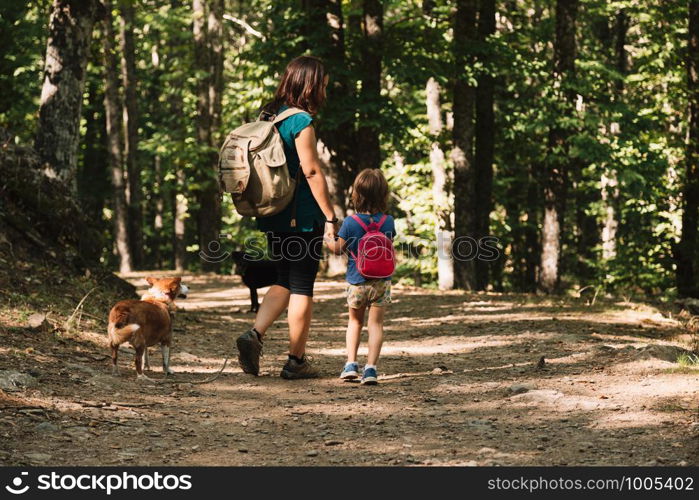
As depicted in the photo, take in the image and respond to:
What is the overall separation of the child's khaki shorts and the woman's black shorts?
362 millimetres

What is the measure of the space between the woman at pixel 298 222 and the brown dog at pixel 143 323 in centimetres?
66

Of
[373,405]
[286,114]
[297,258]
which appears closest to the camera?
[373,405]

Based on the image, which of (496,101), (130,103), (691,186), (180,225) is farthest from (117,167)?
(691,186)

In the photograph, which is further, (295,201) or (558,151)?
(558,151)

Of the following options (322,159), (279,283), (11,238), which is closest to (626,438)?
(279,283)

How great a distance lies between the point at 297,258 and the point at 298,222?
1.13 ft

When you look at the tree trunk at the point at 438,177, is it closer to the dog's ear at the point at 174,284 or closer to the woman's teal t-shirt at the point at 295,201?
the dog's ear at the point at 174,284

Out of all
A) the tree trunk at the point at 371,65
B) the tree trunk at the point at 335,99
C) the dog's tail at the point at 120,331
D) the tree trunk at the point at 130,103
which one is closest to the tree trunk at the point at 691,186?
the tree trunk at the point at 371,65

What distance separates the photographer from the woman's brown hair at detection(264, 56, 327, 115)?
656 cm

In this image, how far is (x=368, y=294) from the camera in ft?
22.6

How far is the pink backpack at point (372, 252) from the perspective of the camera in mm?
6812

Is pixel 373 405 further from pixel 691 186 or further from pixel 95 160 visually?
pixel 95 160

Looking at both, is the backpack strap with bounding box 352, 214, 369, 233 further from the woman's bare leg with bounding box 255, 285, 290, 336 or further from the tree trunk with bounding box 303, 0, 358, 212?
the tree trunk with bounding box 303, 0, 358, 212
